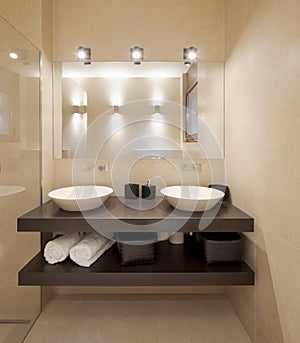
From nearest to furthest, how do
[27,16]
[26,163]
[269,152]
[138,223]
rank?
1. [269,152]
2. [138,223]
3. [26,163]
4. [27,16]

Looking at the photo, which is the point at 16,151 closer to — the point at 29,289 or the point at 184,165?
the point at 29,289

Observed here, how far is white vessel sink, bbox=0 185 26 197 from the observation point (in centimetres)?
178

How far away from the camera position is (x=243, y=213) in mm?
1804

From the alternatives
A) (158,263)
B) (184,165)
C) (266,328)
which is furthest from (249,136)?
(266,328)

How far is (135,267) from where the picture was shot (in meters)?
1.80

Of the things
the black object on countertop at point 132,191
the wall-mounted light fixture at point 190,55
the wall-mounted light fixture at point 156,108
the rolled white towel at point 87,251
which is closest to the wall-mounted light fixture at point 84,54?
the wall-mounted light fixture at point 156,108

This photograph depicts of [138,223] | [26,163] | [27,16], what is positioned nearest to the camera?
[138,223]

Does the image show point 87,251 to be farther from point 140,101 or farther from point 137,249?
point 140,101

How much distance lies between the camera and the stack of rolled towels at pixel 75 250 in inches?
70.9

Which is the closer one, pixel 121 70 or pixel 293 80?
pixel 293 80

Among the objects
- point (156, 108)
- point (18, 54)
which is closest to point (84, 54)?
point (18, 54)

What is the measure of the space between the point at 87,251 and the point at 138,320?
28.0 inches

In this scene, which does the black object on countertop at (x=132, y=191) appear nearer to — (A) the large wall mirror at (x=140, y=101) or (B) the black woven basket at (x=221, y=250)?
(A) the large wall mirror at (x=140, y=101)

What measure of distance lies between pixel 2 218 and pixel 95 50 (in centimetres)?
151
